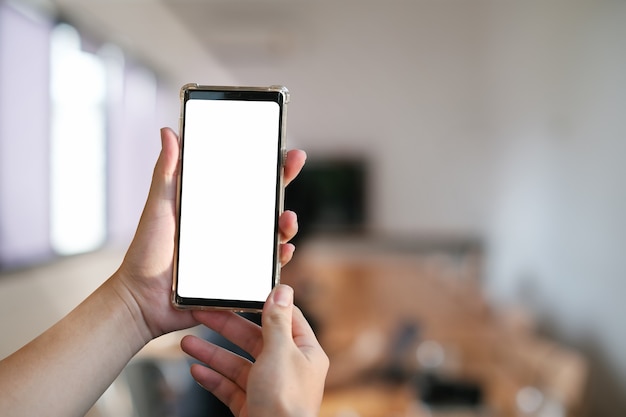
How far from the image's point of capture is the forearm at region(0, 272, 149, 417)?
19.0 inches

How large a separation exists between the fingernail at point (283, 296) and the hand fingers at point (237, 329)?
0.08 metres

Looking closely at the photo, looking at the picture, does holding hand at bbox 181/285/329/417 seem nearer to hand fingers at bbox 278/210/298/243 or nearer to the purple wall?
hand fingers at bbox 278/210/298/243

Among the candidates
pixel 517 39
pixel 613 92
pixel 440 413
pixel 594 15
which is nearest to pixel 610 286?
pixel 613 92

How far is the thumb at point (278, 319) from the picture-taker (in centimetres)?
48

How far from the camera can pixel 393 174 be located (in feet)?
19.6

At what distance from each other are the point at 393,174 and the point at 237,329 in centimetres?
547

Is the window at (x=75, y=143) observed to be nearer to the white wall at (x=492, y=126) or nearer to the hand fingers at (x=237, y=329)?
the hand fingers at (x=237, y=329)

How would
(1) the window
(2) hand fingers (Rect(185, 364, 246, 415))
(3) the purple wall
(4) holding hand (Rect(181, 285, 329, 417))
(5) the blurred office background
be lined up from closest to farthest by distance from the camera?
(4) holding hand (Rect(181, 285, 329, 417)) < (2) hand fingers (Rect(185, 364, 246, 415)) < (5) the blurred office background < (3) the purple wall < (1) the window

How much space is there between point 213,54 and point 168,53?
0.32 ft


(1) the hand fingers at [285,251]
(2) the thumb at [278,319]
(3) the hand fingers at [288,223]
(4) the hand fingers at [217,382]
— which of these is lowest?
(4) the hand fingers at [217,382]

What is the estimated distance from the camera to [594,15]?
11.2 feet

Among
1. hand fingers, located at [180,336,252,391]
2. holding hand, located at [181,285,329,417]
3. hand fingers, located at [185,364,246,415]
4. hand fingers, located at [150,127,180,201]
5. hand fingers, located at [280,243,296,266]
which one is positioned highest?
hand fingers, located at [150,127,180,201]

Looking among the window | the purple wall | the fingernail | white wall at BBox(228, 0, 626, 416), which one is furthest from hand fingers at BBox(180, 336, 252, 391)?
white wall at BBox(228, 0, 626, 416)

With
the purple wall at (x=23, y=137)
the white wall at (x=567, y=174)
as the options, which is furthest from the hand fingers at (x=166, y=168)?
the white wall at (x=567, y=174)
